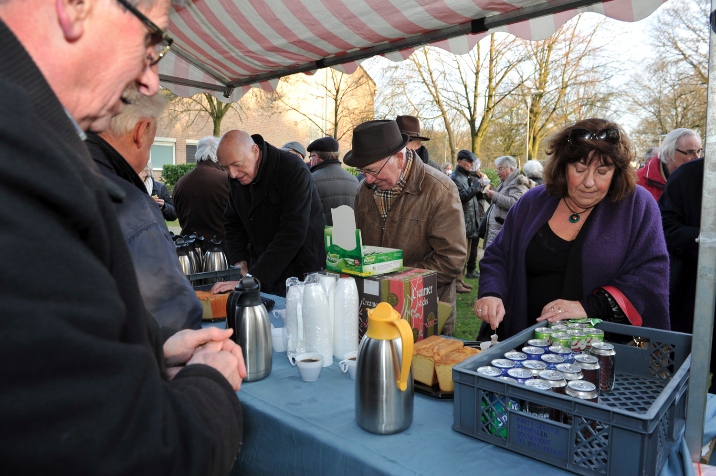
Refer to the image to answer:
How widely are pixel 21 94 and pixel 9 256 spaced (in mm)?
191

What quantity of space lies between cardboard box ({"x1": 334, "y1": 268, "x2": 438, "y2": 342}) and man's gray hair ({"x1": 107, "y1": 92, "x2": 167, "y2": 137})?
106 centimetres

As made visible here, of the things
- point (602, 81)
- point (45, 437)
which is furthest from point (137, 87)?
point (602, 81)

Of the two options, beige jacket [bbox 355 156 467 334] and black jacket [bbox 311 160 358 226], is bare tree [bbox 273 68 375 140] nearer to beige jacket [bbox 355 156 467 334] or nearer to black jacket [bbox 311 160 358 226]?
black jacket [bbox 311 160 358 226]

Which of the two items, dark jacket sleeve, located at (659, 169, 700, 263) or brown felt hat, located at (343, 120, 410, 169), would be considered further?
dark jacket sleeve, located at (659, 169, 700, 263)

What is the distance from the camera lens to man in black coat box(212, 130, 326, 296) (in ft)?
11.3

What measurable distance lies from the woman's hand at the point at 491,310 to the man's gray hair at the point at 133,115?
1653 mm

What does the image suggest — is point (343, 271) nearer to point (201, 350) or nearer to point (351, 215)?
point (351, 215)

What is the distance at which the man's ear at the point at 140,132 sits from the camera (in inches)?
75.8

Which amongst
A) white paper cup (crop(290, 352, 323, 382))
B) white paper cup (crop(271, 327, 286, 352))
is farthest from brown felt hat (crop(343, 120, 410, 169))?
white paper cup (crop(290, 352, 323, 382))

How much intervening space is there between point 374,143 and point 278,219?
3.90 feet

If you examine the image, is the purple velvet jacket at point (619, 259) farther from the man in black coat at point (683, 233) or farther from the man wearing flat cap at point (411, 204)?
the man in black coat at point (683, 233)

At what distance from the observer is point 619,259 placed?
221 cm

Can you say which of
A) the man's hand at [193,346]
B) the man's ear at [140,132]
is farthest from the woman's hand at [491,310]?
the man's ear at [140,132]

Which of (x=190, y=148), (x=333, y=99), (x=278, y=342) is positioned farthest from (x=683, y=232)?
(x=190, y=148)
